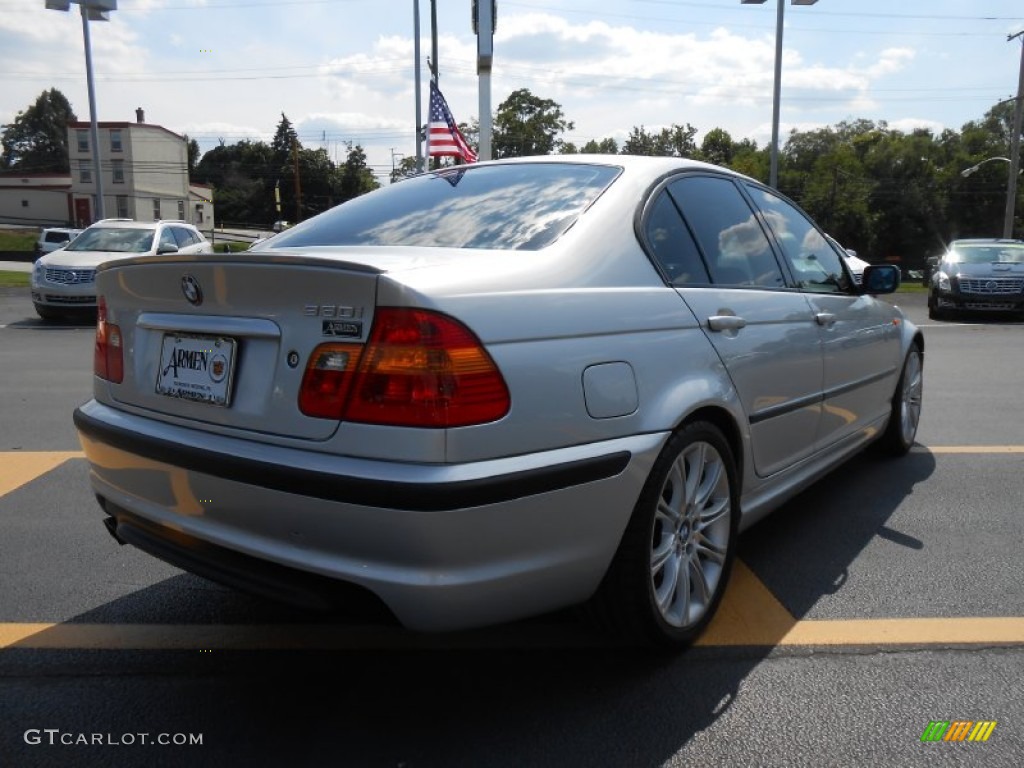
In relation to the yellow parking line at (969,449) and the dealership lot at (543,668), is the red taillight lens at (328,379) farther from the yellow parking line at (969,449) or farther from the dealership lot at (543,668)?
the yellow parking line at (969,449)

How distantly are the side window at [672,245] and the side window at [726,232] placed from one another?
68mm

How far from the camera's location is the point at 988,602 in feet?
9.78

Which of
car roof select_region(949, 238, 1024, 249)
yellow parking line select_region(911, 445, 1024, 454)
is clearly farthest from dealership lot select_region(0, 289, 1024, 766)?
car roof select_region(949, 238, 1024, 249)

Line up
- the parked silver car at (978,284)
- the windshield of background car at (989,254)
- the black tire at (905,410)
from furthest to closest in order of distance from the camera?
the windshield of background car at (989,254)
the parked silver car at (978,284)
the black tire at (905,410)

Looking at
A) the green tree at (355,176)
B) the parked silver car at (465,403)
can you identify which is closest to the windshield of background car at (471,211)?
the parked silver car at (465,403)

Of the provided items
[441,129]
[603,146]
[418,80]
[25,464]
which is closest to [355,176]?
[603,146]

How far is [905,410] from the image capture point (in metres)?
4.87

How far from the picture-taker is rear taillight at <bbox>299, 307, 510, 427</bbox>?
194cm

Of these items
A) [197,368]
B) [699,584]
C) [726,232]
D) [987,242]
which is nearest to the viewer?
[197,368]

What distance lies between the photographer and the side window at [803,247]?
3.60 metres

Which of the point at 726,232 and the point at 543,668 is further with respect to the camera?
the point at 726,232

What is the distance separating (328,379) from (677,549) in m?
1.24

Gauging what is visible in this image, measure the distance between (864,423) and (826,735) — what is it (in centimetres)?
229

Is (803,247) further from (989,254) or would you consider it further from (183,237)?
(989,254)
